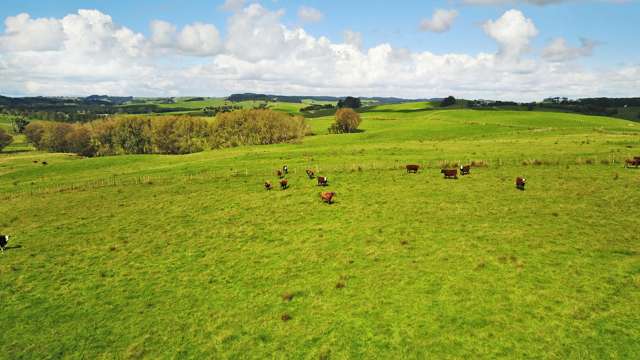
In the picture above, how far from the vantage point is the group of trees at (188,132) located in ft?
387

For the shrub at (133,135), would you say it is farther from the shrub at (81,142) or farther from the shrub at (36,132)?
the shrub at (36,132)

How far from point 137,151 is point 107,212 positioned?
317 ft

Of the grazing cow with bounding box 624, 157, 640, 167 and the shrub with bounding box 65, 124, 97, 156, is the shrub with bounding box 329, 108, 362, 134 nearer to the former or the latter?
the shrub with bounding box 65, 124, 97, 156

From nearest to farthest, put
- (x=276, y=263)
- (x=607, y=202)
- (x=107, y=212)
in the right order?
(x=276, y=263) → (x=607, y=202) → (x=107, y=212)

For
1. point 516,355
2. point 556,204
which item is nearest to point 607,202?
point 556,204

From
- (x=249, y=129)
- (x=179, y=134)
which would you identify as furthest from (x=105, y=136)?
(x=249, y=129)

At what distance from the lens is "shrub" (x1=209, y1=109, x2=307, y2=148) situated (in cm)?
11744

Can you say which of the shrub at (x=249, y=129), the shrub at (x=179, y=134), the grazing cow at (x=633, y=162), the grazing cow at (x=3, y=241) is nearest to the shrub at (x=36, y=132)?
the shrub at (x=179, y=134)

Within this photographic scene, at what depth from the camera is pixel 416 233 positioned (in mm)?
26484

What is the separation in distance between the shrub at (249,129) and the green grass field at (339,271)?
75.8 m

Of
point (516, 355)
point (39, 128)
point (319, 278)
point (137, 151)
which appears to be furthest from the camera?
point (39, 128)

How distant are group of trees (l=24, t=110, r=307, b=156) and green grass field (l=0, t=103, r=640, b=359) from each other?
76.2 meters

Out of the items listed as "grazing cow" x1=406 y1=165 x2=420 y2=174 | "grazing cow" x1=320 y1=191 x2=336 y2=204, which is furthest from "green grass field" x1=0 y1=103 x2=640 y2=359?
"grazing cow" x1=406 y1=165 x2=420 y2=174

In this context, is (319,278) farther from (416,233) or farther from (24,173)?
(24,173)
